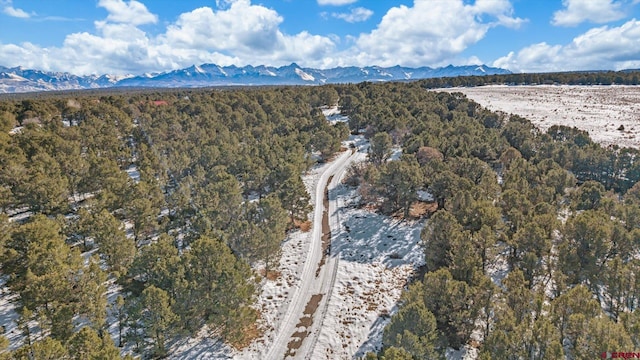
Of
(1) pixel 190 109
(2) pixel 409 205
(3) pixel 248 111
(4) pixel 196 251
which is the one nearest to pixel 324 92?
(3) pixel 248 111

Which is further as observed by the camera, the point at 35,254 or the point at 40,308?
the point at 35,254

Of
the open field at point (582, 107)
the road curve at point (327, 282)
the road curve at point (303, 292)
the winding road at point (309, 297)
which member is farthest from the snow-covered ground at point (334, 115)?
the winding road at point (309, 297)

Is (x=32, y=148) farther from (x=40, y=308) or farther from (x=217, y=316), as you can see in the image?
(x=217, y=316)

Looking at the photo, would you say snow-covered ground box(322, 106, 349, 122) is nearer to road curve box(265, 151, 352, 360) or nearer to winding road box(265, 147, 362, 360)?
road curve box(265, 151, 352, 360)

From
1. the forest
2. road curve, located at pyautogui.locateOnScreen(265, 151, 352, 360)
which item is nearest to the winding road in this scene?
road curve, located at pyautogui.locateOnScreen(265, 151, 352, 360)

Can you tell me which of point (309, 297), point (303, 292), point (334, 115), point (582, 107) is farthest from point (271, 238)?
point (582, 107)

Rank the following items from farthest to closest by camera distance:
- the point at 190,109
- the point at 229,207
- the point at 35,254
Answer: the point at 190,109
the point at 229,207
the point at 35,254
